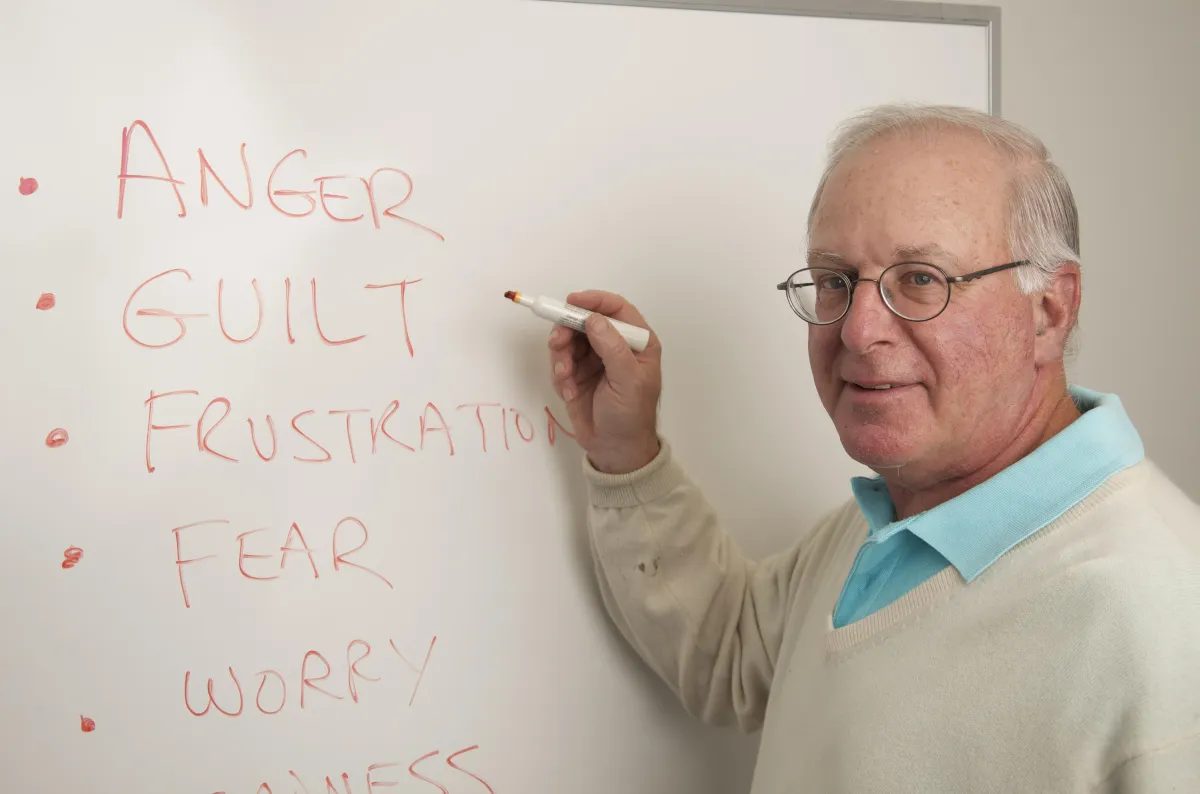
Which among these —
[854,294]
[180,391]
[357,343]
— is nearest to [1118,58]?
[854,294]

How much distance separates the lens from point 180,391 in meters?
0.90

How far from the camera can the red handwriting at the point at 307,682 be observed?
0.91 m

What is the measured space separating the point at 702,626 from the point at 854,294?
1.45ft

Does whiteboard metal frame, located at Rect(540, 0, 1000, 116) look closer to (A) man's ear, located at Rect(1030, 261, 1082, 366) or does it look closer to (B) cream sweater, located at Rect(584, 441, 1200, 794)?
(A) man's ear, located at Rect(1030, 261, 1082, 366)

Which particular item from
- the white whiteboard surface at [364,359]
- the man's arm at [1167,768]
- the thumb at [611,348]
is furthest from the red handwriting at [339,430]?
the man's arm at [1167,768]

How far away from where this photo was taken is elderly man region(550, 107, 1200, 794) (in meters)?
0.65

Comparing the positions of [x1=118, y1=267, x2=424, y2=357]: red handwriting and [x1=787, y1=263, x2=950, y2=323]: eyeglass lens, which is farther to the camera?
[x1=118, y1=267, x2=424, y2=357]: red handwriting

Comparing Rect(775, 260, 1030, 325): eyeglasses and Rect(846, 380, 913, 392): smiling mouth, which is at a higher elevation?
Rect(775, 260, 1030, 325): eyeglasses

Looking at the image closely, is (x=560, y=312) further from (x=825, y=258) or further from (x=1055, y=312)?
(x=1055, y=312)

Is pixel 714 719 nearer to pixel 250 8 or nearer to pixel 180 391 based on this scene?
pixel 180 391

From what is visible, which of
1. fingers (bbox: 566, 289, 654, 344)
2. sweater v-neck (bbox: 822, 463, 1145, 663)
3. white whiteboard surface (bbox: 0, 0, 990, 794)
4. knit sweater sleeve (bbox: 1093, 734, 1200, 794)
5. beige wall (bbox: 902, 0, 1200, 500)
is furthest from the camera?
beige wall (bbox: 902, 0, 1200, 500)

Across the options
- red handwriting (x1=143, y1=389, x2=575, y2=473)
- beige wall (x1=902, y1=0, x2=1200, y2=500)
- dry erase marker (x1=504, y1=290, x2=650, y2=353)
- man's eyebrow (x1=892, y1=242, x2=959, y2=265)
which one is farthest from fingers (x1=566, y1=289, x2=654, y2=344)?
beige wall (x1=902, y1=0, x2=1200, y2=500)

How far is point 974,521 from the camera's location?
0.76 m

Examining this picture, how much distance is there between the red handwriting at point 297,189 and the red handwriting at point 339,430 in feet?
0.61
